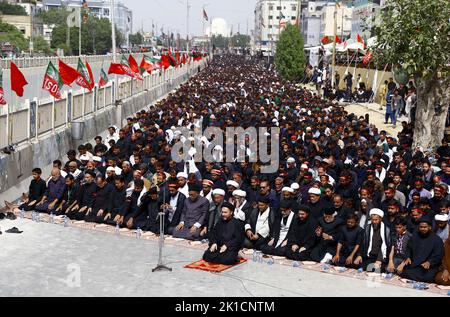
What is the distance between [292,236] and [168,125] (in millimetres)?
10471

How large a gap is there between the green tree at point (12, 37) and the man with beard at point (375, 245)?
79.4 metres

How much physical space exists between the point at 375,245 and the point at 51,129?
34.6 feet

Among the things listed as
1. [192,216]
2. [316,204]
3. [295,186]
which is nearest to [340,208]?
→ [316,204]

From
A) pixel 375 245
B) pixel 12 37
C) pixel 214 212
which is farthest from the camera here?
pixel 12 37

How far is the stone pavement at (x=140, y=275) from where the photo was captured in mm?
8617

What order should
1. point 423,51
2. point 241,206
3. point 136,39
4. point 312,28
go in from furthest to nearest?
point 136,39, point 312,28, point 423,51, point 241,206

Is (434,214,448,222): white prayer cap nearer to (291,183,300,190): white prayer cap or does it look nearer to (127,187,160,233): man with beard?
(291,183,300,190): white prayer cap

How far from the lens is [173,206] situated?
12102 mm

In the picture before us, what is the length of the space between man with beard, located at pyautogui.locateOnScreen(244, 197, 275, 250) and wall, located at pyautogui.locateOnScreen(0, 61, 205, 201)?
5068 mm

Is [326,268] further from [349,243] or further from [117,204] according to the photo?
[117,204]

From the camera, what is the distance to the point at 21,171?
14.2 m

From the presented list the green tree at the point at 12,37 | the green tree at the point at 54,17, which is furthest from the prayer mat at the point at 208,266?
the green tree at the point at 54,17

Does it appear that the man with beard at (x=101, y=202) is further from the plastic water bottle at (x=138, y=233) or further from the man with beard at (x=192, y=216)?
the man with beard at (x=192, y=216)
